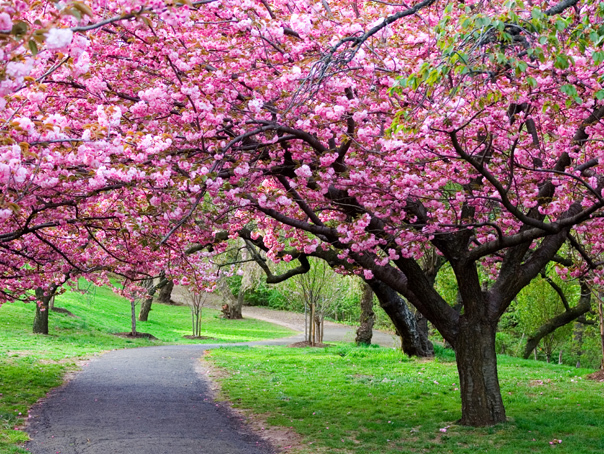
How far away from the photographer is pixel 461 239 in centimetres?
798

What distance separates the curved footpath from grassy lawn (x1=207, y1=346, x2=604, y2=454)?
2.53ft

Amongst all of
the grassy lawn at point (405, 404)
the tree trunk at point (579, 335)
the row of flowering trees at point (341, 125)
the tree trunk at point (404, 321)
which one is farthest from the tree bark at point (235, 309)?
the row of flowering trees at point (341, 125)

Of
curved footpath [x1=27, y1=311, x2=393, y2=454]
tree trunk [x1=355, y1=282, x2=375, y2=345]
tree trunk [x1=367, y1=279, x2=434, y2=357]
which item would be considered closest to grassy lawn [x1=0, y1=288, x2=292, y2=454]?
curved footpath [x1=27, y1=311, x2=393, y2=454]

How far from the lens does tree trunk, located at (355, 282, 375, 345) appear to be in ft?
64.5

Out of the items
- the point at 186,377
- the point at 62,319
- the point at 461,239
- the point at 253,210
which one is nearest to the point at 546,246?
the point at 461,239

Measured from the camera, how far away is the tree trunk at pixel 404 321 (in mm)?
13477

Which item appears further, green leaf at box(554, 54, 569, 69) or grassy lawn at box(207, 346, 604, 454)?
grassy lawn at box(207, 346, 604, 454)

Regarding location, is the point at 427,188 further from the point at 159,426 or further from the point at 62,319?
the point at 62,319

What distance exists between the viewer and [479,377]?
7.73 m

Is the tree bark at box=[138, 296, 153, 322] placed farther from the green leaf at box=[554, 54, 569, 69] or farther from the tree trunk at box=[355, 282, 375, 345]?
the green leaf at box=[554, 54, 569, 69]

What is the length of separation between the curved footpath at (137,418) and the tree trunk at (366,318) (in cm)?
784

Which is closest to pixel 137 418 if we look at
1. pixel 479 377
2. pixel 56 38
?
pixel 479 377

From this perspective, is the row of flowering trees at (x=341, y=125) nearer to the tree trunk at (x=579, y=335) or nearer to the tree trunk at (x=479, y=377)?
the tree trunk at (x=479, y=377)

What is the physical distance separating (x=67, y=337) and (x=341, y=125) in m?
16.2
